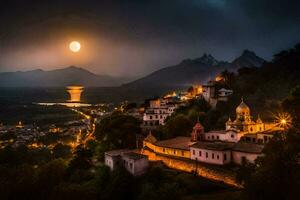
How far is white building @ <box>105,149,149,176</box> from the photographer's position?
91.8ft

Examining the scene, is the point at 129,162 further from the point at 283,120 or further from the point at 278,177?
the point at 283,120

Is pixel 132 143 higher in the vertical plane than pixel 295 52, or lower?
lower

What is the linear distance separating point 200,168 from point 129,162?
220 inches

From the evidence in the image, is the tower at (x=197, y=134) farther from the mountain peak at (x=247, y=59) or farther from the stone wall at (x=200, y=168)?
the mountain peak at (x=247, y=59)

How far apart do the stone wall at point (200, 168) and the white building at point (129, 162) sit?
2.06 meters

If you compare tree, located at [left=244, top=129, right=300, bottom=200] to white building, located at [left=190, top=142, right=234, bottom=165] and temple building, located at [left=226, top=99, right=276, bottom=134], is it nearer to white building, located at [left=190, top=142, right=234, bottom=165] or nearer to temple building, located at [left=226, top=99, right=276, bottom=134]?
white building, located at [left=190, top=142, right=234, bottom=165]

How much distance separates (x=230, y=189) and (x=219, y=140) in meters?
8.92

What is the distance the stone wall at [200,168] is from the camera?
24594mm

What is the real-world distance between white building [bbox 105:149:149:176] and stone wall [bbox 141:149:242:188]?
2064mm

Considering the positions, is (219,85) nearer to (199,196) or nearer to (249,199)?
(199,196)

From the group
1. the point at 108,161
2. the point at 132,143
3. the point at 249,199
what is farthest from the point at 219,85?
the point at 249,199

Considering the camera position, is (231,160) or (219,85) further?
(219,85)

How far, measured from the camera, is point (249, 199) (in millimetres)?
17656

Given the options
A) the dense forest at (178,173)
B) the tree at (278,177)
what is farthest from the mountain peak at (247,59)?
the tree at (278,177)
